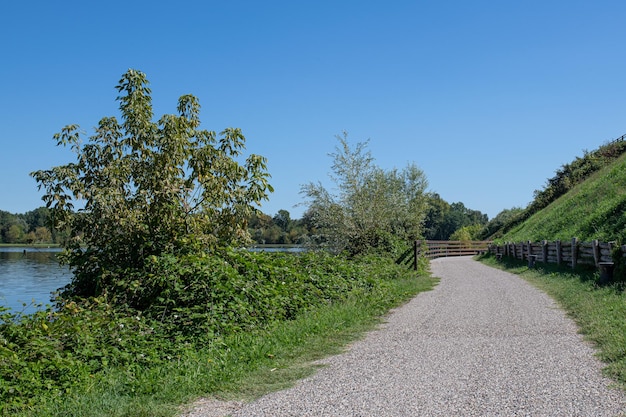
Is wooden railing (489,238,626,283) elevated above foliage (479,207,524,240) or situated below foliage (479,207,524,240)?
below

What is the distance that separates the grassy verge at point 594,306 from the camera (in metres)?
6.51

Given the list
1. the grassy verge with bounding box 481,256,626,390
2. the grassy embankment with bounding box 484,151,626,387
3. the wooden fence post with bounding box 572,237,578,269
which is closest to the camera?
the grassy verge with bounding box 481,256,626,390

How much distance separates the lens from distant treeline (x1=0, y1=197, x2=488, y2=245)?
14.6 m

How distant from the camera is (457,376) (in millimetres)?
5859

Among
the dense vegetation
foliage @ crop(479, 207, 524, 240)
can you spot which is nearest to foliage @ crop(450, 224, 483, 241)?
foliage @ crop(479, 207, 524, 240)

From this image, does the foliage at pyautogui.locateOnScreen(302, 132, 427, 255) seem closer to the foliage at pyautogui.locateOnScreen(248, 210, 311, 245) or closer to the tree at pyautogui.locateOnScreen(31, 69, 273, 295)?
the foliage at pyautogui.locateOnScreen(248, 210, 311, 245)

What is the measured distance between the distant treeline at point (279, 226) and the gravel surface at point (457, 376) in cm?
563

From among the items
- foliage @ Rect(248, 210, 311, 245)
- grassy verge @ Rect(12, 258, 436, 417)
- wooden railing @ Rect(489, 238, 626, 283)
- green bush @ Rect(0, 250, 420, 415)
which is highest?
foliage @ Rect(248, 210, 311, 245)

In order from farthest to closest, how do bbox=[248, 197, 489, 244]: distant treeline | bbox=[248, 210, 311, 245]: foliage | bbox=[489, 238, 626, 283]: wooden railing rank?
bbox=[248, 210, 311, 245]: foliage
bbox=[248, 197, 489, 244]: distant treeline
bbox=[489, 238, 626, 283]: wooden railing

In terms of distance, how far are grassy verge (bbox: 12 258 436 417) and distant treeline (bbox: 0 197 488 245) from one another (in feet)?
15.5

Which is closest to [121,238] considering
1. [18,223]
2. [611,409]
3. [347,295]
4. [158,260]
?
[158,260]

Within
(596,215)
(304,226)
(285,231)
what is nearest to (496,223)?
(285,231)

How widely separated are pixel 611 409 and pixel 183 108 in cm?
1081

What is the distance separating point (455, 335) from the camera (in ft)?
27.4
